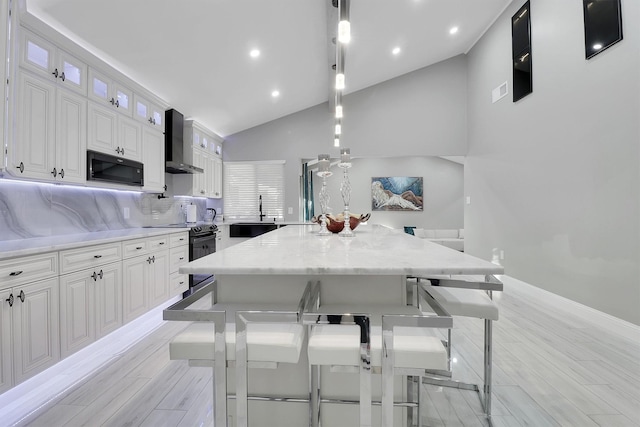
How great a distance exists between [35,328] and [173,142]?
2.68 meters

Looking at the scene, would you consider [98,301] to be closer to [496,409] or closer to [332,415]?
[332,415]

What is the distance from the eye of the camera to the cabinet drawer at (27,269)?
5.51ft

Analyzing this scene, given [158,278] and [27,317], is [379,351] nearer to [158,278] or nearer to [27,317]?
[27,317]

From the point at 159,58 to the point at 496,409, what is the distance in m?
4.00

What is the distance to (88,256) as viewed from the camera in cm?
225

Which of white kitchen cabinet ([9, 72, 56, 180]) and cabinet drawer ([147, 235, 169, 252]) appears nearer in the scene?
white kitchen cabinet ([9, 72, 56, 180])

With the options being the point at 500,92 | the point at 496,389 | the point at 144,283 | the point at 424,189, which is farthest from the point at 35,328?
the point at 424,189

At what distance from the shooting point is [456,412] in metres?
1.69

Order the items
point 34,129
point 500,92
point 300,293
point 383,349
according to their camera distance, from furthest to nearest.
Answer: point 500,92 < point 34,129 < point 300,293 < point 383,349

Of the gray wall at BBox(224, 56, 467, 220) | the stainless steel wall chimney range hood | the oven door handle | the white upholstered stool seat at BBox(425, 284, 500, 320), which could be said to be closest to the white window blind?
the gray wall at BBox(224, 56, 467, 220)

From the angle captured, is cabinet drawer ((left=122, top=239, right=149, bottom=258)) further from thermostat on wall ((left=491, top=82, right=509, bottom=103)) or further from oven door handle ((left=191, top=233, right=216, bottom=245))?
thermostat on wall ((left=491, top=82, right=509, bottom=103))

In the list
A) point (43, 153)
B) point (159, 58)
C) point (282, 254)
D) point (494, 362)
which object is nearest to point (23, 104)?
point (43, 153)

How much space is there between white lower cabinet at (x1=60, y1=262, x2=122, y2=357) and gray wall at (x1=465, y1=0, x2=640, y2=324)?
4.32 metres

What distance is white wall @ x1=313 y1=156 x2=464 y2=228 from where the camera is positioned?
316 inches
